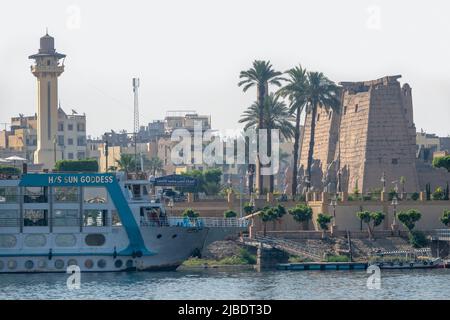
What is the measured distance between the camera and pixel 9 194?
105 m

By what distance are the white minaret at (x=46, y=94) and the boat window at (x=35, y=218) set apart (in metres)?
70.0

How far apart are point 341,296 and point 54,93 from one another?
97200 mm

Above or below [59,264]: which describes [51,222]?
above

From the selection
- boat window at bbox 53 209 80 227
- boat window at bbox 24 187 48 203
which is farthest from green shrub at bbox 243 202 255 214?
boat window at bbox 24 187 48 203

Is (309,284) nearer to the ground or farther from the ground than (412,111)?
nearer to the ground

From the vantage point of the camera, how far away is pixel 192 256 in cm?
11294

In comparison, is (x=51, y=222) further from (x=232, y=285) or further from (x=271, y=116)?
(x=271, y=116)

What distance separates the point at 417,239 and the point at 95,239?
32.7 metres

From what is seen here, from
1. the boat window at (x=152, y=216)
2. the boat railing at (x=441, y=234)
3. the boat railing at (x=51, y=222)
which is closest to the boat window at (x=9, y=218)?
the boat railing at (x=51, y=222)

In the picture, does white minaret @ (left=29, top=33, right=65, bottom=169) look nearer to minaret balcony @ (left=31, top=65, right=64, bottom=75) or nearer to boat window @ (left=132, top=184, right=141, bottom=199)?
minaret balcony @ (left=31, top=65, right=64, bottom=75)

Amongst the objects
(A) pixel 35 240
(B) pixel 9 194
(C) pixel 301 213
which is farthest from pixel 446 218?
(B) pixel 9 194

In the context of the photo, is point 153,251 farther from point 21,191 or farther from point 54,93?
point 54,93

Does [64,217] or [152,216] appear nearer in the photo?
[64,217]

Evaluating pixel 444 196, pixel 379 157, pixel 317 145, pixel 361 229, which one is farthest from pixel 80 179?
pixel 317 145
